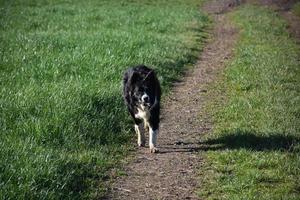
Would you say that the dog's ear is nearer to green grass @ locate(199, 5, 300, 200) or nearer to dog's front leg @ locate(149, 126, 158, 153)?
dog's front leg @ locate(149, 126, 158, 153)

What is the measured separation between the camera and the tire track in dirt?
694 centimetres

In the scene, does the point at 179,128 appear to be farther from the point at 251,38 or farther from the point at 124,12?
the point at 124,12

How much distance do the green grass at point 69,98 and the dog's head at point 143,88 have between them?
897mm

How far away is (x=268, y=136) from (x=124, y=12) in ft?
66.1

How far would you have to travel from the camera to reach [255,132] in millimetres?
9039

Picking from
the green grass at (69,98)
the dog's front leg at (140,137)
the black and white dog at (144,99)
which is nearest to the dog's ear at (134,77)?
the black and white dog at (144,99)

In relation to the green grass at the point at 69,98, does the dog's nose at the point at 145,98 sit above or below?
above

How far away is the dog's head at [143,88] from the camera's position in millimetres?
8312

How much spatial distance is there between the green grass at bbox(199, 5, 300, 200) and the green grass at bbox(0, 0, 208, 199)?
1.58m

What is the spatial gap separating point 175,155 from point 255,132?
5.48 ft

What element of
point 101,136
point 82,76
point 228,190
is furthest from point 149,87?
point 82,76

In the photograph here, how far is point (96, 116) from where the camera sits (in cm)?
927

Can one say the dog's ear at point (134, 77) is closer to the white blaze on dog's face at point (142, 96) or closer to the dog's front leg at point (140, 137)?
the white blaze on dog's face at point (142, 96)

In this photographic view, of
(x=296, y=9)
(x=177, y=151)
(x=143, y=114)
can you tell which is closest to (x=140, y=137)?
(x=143, y=114)
